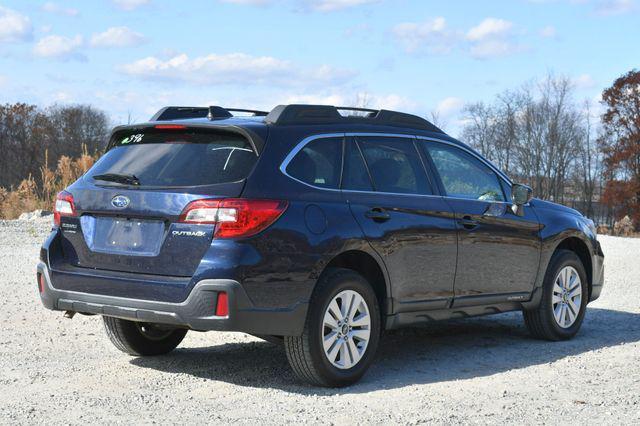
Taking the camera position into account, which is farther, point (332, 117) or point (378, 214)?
point (332, 117)

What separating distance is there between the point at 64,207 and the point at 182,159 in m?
0.93

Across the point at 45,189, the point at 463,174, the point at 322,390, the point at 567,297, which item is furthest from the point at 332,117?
the point at 45,189

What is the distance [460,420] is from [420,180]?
7.03 feet

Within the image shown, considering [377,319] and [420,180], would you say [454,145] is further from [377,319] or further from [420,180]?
[377,319]

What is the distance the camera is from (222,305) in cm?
540

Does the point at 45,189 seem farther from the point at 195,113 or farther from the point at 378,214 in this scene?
the point at 378,214

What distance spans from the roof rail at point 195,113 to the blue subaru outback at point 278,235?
14 millimetres

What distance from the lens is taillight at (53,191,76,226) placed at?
239 inches

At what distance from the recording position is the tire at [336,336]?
5734 mm

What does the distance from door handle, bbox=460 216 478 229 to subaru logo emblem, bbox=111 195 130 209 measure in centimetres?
256

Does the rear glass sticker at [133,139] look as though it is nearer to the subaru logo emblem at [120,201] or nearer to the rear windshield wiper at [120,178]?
the rear windshield wiper at [120,178]

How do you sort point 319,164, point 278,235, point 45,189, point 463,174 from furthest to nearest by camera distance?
point 45,189 < point 463,174 < point 319,164 < point 278,235

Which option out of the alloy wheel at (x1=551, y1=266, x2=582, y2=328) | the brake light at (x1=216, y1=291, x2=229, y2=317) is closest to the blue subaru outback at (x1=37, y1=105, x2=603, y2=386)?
the brake light at (x1=216, y1=291, x2=229, y2=317)

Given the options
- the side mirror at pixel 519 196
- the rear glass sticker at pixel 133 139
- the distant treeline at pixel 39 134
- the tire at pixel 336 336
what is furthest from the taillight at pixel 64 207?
the distant treeline at pixel 39 134
